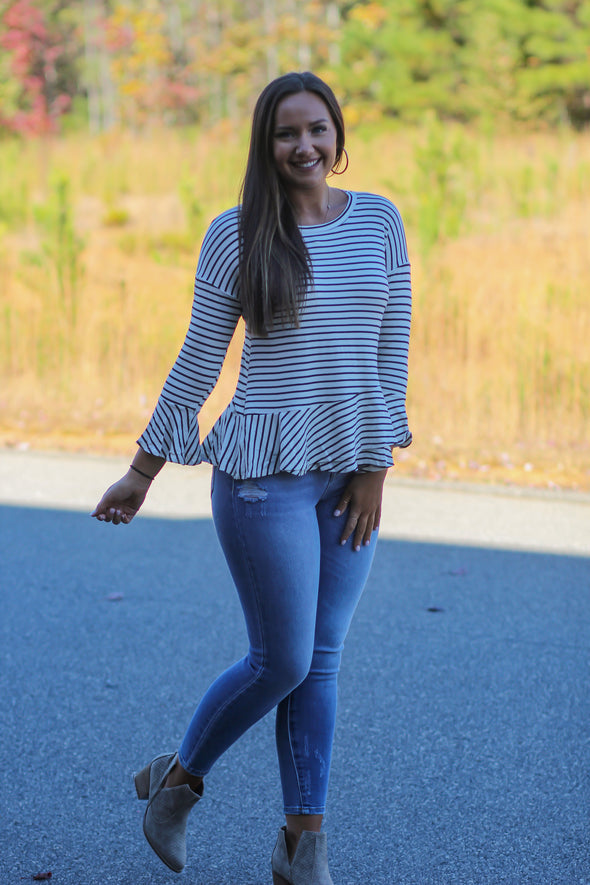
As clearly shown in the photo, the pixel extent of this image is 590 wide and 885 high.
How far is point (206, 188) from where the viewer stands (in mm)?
16688

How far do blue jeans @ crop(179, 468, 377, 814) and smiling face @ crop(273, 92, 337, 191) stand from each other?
23.7 inches

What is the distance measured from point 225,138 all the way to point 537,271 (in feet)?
39.7

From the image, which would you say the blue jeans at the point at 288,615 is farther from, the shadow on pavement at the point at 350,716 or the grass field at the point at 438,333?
the grass field at the point at 438,333

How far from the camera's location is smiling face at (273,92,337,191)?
2.22 m

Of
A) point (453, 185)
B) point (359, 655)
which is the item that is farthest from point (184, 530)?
point (453, 185)

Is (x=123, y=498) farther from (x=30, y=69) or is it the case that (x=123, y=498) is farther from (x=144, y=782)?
(x=30, y=69)

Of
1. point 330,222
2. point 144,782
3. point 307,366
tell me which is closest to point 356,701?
point 144,782

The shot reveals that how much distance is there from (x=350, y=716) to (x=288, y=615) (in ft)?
4.68

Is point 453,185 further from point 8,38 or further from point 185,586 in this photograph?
point 8,38

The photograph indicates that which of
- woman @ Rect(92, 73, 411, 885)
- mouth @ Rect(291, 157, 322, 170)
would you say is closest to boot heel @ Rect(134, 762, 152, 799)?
woman @ Rect(92, 73, 411, 885)

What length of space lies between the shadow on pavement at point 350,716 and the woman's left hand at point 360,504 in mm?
861

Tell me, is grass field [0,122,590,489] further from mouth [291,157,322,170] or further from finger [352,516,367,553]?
mouth [291,157,322,170]

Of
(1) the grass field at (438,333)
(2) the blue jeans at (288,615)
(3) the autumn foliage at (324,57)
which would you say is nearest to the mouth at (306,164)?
A: (2) the blue jeans at (288,615)

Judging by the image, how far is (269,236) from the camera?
2133 millimetres
